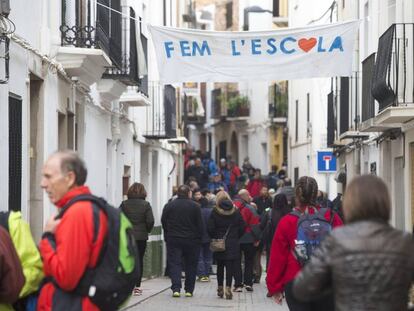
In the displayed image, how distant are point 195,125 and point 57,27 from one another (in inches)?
1879

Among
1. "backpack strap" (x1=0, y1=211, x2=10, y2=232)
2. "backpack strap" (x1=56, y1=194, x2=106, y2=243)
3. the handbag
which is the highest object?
"backpack strap" (x1=56, y1=194, x2=106, y2=243)

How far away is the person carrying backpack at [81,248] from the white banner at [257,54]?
35.2ft

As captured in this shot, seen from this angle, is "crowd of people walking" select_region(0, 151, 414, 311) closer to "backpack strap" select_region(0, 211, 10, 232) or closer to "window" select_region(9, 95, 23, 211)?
"backpack strap" select_region(0, 211, 10, 232)

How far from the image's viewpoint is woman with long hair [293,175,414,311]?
19.7 feet

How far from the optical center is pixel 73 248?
254 inches

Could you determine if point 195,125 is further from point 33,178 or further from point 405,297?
point 405,297

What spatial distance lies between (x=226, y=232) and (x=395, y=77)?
142 inches

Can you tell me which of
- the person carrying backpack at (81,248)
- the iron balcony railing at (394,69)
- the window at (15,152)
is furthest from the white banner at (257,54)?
the person carrying backpack at (81,248)

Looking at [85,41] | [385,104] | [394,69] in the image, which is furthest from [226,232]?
[85,41]

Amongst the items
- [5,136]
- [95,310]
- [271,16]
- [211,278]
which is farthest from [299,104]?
[95,310]

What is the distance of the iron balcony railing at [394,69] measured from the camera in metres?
17.3

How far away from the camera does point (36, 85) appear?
14680 millimetres

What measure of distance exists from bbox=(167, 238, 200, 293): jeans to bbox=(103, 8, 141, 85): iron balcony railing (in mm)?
2963

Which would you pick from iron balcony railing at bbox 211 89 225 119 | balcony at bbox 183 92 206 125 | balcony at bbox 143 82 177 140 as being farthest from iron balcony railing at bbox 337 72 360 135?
iron balcony railing at bbox 211 89 225 119
